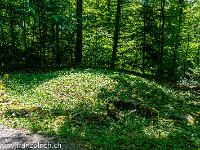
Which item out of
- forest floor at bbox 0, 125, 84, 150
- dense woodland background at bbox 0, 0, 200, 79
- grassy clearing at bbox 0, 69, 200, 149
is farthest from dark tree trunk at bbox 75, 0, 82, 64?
forest floor at bbox 0, 125, 84, 150

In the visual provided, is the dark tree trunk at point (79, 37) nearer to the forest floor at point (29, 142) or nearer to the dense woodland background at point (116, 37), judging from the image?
the dense woodland background at point (116, 37)

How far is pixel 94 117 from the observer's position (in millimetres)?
5129

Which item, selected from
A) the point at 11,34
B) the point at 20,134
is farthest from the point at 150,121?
the point at 11,34

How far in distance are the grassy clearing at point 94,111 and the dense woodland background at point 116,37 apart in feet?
14.5

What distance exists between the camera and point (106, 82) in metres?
8.44

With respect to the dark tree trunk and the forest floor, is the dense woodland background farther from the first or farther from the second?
the forest floor

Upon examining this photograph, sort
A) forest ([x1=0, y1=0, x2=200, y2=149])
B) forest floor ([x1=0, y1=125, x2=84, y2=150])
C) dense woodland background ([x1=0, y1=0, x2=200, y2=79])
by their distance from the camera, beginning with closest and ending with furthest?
forest floor ([x1=0, y1=125, x2=84, y2=150]) → forest ([x1=0, y1=0, x2=200, y2=149]) → dense woodland background ([x1=0, y1=0, x2=200, y2=79])

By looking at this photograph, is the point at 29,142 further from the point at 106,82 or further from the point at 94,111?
the point at 106,82

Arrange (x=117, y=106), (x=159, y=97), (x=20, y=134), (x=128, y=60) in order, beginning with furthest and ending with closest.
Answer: (x=128, y=60), (x=159, y=97), (x=117, y=106), (x=20, y=134)

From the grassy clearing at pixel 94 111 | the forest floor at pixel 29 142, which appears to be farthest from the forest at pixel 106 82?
the forest floor at pixel 29 142

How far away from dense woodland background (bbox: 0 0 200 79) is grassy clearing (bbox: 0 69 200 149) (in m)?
4.42

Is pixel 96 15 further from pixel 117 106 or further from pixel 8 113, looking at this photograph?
pixel 8 113

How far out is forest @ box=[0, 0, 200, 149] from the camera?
4574 millimetres

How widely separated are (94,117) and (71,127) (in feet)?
3.11
